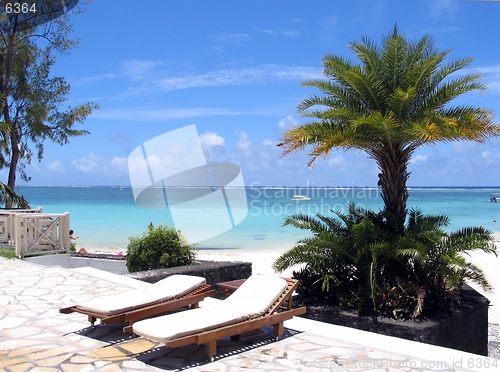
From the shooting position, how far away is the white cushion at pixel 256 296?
16.0ft

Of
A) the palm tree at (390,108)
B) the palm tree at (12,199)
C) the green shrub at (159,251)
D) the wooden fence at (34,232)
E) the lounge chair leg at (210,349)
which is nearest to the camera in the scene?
the lounge chair leg at (210,349)

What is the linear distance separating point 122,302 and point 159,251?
188 inches

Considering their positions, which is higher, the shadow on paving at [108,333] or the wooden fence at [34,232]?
the wooden fence at [34,232]

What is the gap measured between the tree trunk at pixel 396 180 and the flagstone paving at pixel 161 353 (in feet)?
11.5

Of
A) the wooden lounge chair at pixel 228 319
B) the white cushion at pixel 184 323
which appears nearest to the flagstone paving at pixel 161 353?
the wooden lounge chair at pixel 228 319

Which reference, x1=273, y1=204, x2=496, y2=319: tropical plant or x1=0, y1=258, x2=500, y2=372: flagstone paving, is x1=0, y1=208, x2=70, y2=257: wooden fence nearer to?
x1=0, y1=258, x2=500, y2=372: flagstone paving

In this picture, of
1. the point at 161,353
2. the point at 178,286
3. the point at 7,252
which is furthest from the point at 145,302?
the point at 7,252

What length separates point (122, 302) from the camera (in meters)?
5.23

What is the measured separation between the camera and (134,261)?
1023 cm

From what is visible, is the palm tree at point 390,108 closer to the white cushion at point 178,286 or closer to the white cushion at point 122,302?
the white cushion at point 178,286

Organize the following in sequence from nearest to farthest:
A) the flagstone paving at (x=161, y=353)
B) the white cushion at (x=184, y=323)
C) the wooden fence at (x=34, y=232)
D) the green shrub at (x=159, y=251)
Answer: the white cushion at (x=184, y=323), the flagstone paving at (x=161, y=353), the green shrub at (x=159, y=251), the wooden fence at (x=34, y=232)

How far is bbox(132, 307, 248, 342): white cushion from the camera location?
13.5ft

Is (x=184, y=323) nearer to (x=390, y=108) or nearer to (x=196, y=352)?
(x=196, y=352)

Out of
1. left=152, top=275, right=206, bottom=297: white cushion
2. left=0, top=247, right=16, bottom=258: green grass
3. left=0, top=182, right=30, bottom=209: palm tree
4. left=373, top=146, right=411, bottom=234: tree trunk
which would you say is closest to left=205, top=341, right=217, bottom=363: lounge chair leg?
left=152, top=275, right=206, bottom=297: white cushion
